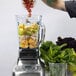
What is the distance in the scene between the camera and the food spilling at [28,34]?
962mm

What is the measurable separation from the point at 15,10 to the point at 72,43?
605 mm

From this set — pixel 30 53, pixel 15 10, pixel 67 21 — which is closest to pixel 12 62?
pixel 15 10

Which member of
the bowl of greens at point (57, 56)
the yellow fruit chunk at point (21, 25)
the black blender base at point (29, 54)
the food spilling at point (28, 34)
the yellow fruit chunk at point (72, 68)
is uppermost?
the yellow fruit chunk at point (21, 25)

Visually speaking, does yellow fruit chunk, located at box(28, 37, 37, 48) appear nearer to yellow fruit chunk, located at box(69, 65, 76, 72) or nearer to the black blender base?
the black blender base

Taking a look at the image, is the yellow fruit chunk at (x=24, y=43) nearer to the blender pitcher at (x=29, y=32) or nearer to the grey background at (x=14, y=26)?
the blender pitcher at (x=29, y=32)

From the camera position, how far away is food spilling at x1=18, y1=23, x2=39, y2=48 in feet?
3.16

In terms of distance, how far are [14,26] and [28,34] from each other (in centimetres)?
52

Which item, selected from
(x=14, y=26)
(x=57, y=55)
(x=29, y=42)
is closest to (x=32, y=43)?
(x=29, y=42)

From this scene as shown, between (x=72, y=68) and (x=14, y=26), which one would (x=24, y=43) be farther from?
(x=14, y=26)

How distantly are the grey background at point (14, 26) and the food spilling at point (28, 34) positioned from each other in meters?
0.49

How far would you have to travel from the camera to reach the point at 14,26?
1.48m

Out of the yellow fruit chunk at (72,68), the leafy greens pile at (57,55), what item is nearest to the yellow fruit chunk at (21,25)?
the leafy greens pile at (57,55)

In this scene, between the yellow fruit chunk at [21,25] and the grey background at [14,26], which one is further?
the grey background at [14,26]

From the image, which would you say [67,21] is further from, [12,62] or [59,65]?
[59,65]
